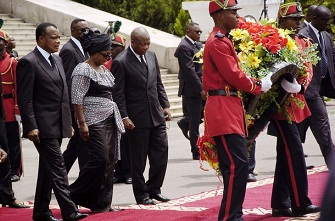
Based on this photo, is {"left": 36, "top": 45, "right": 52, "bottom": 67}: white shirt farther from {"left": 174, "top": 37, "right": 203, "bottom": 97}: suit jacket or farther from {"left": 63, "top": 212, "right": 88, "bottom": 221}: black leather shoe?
{"left": 174, "top": 37, "right": 203, "bottom": 97}: suit jacket

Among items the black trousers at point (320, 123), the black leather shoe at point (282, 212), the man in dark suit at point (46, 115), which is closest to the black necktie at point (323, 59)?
the black trousers at point (320, 123)

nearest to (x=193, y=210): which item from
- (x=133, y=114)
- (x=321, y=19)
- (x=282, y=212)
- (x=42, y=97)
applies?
(x=282, y=212)

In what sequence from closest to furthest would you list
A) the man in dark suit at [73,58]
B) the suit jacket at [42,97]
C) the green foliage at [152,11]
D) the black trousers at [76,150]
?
1. the suit jacket at [42,97]
2. the black trousers at [76,150]
3. the man in dark suit at [73,58]
4. the green foliage at [152,11]

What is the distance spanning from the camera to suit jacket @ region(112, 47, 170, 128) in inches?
360

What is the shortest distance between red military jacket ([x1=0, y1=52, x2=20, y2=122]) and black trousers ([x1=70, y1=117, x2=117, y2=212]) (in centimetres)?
289

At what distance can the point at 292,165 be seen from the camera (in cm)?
725

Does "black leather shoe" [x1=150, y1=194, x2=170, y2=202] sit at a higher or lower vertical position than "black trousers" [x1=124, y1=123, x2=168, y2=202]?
lower

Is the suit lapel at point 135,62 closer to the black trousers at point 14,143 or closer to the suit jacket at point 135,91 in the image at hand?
the suit jacket at point 135,91

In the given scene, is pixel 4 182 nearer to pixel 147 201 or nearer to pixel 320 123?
pixel 147 201

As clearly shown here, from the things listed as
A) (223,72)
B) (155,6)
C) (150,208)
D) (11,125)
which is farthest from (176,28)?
(223,72)

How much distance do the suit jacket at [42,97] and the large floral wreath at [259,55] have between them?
1687 mm

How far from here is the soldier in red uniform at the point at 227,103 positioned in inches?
258

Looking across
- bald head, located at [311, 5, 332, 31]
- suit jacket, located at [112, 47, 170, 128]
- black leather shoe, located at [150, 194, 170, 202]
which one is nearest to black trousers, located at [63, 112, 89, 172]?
suit jacket, located at [112, 47, 170, 128]

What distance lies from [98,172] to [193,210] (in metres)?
1.03
